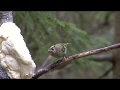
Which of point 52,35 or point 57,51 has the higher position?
point 57,51

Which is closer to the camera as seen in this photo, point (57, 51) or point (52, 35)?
point (57, 51)

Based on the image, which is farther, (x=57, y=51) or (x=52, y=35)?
(x=52, y=35)

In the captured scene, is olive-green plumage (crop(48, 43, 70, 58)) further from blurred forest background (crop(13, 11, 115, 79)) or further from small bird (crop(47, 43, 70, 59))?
blurred forest background (crop(13, 11, 115, 79))

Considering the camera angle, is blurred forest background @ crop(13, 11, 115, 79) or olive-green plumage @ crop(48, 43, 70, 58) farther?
blurred forest background @ crop(13, 11, 115, 79)

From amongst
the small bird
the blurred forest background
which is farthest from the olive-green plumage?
the blurred forest background

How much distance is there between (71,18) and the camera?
19.3 feet

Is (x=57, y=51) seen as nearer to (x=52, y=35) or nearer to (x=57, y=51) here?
(x=57, y=51)

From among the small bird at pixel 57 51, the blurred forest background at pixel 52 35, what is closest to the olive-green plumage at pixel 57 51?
the small bird at pixel 57 51

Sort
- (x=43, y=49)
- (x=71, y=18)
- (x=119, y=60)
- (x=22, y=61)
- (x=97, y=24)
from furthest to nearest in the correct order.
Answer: (x=97, y=24) < (x=71, y=18) < (x=119, y=60) < (x=43, y=49) < (x=22, y=61)

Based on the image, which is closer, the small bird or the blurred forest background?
the small bird

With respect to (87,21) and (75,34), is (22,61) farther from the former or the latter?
(87,21)

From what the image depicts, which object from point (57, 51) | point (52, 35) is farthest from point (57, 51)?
point (52, 35)

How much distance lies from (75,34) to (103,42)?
20.5 inches
